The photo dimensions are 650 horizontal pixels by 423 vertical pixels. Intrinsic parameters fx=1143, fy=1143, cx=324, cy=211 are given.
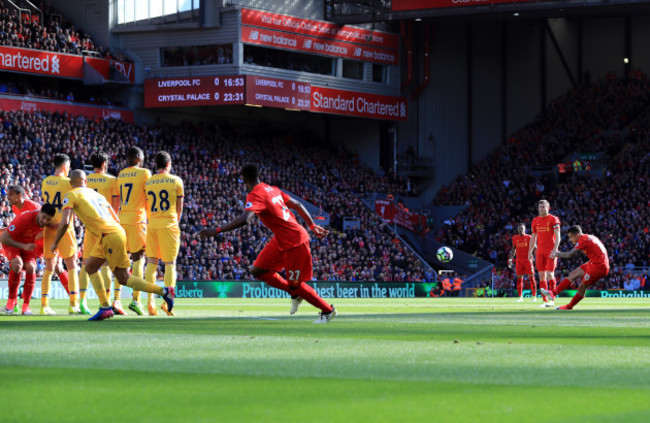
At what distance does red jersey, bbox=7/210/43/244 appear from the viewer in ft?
58.2

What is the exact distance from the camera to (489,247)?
55500mm

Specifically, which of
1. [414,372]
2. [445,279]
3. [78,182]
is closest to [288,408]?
[414,372]

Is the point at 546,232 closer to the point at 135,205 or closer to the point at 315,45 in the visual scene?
the point at 135,205

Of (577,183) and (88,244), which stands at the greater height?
(577,183)

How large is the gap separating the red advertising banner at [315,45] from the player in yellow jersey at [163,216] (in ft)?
121

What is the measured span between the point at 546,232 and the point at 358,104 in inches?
1234

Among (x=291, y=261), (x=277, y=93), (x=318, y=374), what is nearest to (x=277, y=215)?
(x=291, y=261)

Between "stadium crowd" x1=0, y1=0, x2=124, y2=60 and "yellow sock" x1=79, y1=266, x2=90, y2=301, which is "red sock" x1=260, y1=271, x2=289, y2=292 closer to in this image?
"yellow sock" x1=79, y1=266, x2=90, y2=301

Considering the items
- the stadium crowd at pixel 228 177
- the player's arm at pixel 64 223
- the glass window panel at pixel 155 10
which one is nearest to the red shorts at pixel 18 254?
the player's arm at pixel 64 223

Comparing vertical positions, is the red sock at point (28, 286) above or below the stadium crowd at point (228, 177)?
below

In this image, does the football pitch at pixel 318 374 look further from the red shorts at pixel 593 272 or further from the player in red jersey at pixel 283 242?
the red shorts at pixel 593 272

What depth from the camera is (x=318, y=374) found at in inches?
337

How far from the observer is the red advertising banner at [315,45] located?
54094mm

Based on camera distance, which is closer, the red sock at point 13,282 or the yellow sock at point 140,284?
the yellow sock at point 140,284
